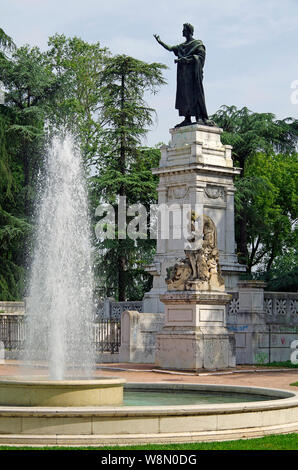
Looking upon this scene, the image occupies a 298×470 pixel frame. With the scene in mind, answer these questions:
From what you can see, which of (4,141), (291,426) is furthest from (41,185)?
(291,426)

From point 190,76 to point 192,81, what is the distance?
0.75 feet

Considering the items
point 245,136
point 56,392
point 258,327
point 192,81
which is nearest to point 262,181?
point 245,136

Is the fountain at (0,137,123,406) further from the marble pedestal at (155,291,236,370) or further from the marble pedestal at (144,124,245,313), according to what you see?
the marble pedestal at (144,124,245,313)

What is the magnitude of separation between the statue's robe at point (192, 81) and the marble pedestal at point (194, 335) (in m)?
13.6

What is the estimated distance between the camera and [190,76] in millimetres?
38094

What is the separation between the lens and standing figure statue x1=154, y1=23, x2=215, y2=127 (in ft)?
124

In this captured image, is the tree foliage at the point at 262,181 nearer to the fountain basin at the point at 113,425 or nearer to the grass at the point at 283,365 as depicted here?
the grass at the point at 283,365

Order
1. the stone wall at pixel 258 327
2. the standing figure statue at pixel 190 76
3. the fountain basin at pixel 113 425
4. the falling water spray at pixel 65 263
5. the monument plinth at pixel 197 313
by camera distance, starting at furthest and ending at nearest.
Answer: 1. the standing figure statue at pixel 190 76
2. the stone wall at pixel 258 327
3. the monument plinth at pixel 197 313
4. the falling water spray at pixel 65 263
5. the fountain basin at pixel 113 425

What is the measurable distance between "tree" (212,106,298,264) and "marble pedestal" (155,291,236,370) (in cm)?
2175

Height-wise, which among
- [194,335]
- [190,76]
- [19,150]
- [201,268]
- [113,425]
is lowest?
[113,425]

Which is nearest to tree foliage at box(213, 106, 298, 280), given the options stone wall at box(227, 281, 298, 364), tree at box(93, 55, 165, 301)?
tree at box(93, 55, 165, 301)

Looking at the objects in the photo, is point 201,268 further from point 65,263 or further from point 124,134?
point 124,134

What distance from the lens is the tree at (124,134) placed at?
151 feet

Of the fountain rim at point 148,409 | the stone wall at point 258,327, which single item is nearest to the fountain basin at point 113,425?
the fountain rim at point 148,409
